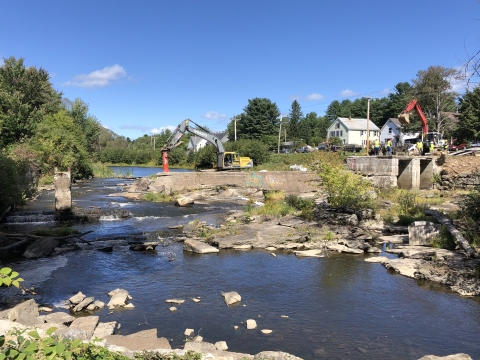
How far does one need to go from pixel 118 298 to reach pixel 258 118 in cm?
6721

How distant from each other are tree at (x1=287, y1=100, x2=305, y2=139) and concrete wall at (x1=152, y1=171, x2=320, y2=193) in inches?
1928

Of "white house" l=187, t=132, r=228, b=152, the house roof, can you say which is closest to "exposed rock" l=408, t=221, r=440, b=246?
the house roof

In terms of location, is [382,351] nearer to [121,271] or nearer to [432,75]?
[121,271]

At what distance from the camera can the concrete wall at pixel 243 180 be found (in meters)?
29.4

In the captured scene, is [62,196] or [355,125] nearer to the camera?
[62,196]

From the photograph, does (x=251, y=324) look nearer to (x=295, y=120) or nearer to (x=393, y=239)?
(x=393, y=239)

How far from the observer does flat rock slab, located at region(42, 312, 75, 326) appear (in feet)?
25.0

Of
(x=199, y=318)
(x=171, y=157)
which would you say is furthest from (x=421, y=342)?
(x=171, y=157)

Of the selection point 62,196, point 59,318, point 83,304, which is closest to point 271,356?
point 59,318

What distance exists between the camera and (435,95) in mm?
50062

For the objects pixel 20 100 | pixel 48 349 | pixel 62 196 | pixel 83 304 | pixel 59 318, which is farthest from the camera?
pixel 20 100

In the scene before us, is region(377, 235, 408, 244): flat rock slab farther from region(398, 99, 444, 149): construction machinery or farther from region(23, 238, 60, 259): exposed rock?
region(398, 99, 444, 149): construction machinery

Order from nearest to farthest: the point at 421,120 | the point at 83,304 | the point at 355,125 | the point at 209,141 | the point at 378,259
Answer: the point at 83,304 → the point at 378,259 → the point at 421,120 → the point at 209,141 → the point at 355,125

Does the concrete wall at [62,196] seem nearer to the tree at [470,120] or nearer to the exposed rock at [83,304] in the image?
the exposed rock at [83,304]
